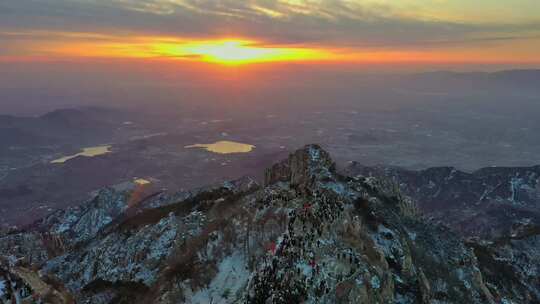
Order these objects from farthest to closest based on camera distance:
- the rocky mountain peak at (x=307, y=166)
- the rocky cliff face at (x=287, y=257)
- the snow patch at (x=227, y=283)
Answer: the rocky mountain peak at (x=307, y=166), the snow patch at (x=227, y=283), the rocky cliff face at (x=287, y=257)

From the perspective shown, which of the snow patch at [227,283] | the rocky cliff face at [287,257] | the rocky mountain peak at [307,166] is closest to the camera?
the rocky cliff face at [287,257]

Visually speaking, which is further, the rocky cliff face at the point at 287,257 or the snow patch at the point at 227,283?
the snow patch at the point at 227,283

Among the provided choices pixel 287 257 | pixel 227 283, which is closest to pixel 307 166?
pixel 227 283

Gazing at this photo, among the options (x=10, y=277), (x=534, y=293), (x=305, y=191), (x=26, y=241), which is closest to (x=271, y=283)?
(x=305, y=191)

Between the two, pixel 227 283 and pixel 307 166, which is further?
pixel 307 166

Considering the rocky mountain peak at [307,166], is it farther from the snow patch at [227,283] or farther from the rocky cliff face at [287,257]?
the snow patch at [227,283]

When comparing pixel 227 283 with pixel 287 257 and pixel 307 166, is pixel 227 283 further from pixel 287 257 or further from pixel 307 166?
pixel 307 166

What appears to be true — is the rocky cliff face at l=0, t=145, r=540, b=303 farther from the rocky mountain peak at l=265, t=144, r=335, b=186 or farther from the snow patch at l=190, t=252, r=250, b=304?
the rocky mountain peak at l=265, t=144, r=335, b=186

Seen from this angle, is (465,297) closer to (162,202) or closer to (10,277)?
(10,277)

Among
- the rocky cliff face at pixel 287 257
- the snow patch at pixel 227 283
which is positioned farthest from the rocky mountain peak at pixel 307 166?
the snow patch at pixel 227 283
